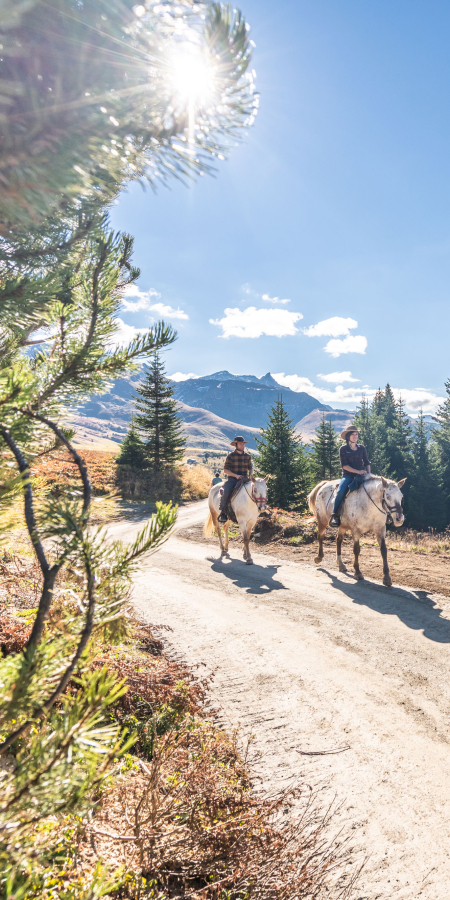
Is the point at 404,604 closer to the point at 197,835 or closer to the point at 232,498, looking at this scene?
the point at 232,498

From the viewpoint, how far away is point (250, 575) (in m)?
9.31

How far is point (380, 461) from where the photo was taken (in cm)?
3844

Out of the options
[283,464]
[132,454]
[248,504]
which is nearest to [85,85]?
[248,504]

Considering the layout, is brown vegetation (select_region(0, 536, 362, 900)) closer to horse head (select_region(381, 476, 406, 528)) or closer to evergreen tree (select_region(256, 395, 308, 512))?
horse head (select_region(381, 476, 406, 528))

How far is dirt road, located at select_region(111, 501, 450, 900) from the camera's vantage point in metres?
2.74

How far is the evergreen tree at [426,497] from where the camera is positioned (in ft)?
130

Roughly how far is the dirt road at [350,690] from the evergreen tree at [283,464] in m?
12.8

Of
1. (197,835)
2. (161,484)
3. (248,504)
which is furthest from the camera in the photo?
(161,484)

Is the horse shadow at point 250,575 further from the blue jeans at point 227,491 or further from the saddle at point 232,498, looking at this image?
the blue jeans at point 227,491

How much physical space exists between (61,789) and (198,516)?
19.3 meters

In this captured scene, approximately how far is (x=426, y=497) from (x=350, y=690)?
139 ft

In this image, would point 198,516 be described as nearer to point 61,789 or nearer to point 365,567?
point 365,567

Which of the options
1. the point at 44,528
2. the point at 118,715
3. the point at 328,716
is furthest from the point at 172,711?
the point at 44,528

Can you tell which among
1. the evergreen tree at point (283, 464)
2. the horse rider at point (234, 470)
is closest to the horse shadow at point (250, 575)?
the horse rider at point (234, 470)
